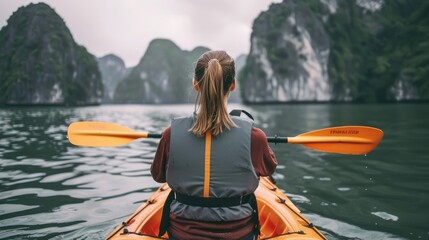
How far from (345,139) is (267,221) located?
118 cm

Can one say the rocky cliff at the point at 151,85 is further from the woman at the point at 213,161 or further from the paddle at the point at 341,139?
the woman at the point at 213,161

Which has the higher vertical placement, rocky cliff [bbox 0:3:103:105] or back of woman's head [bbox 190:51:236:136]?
rocky cliff [bbox 0:3:103:105]

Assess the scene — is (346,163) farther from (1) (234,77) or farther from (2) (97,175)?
(1) (234,77)

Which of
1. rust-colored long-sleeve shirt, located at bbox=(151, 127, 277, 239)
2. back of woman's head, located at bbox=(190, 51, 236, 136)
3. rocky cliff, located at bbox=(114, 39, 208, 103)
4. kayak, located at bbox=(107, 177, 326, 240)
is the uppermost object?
rocky cliff, located at bbox=(114, 39, 208, 103)

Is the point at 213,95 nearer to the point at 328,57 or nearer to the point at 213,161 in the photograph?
the point at 213,161

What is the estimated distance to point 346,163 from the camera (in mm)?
8234

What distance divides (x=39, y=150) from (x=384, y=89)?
8436 cm

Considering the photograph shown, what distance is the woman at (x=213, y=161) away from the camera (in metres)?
2.09

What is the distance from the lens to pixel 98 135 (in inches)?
155

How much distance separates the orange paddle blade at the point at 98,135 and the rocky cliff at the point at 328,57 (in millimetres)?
78861

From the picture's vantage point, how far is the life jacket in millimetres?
2094

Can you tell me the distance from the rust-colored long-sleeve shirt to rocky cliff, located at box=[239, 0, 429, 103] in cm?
8018

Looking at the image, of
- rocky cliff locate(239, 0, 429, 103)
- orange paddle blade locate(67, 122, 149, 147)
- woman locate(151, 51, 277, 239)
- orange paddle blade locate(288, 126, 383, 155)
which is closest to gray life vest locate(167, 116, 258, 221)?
woman locate(151, 51, 277, 239)

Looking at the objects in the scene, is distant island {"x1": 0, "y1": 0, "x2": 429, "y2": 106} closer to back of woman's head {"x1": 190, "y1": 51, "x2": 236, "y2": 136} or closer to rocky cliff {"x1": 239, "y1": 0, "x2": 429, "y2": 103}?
rocky cliff {"x1": 239, "y1": 0, "x2": 429, "y2": 103}
